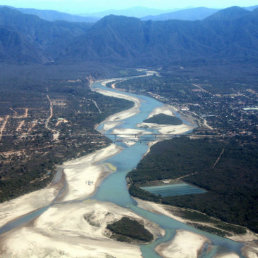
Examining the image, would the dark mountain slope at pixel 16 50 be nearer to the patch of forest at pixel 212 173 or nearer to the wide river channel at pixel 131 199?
the wide river channel at pixel 131 199

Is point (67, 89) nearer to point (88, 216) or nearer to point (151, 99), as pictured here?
point (151, 99)

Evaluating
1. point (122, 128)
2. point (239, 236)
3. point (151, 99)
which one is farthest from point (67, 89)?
point (239, 236)

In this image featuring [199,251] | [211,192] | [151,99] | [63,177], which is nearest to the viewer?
[199,251]

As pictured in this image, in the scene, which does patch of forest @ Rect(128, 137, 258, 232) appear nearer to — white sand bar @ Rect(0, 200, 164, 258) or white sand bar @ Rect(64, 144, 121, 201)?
white sand bar @ Rect(64, 144, 121, 201)

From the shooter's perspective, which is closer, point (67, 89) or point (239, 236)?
point (239, 236)

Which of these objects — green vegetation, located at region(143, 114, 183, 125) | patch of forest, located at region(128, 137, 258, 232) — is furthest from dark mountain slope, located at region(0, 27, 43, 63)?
patch of forest, located at region(128, 137, 258, 232)

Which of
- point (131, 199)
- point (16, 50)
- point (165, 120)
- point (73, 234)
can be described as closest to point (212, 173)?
point (131, 199)
